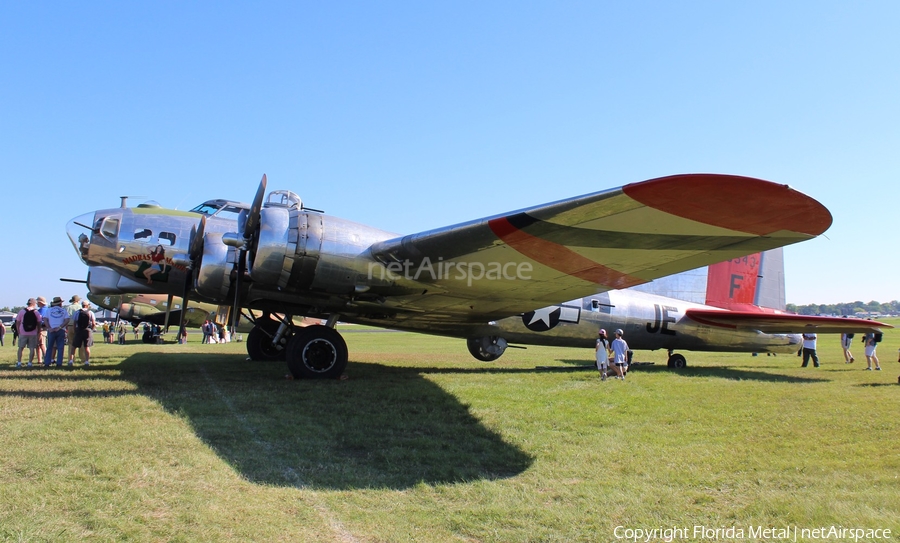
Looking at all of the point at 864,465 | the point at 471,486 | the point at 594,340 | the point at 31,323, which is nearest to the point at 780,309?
the point at 594,340

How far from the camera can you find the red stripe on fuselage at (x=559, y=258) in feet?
19.1

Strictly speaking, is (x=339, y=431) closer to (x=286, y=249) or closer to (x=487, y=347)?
(x=286, y=249)

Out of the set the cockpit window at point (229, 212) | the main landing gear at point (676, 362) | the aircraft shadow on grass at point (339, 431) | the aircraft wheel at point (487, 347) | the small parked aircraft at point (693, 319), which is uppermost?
the cockpit window at point (229, 212)

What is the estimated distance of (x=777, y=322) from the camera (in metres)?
12.9

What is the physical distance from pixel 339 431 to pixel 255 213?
389 cm

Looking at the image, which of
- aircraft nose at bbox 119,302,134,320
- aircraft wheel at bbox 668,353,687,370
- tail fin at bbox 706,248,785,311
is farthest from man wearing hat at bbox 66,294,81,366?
tail fin at bbox 706,248,785,311

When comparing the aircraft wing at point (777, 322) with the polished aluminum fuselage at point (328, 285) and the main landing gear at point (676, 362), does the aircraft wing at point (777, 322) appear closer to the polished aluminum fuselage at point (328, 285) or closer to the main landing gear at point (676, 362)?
the polished aluminum fuselage at point (328, 285)

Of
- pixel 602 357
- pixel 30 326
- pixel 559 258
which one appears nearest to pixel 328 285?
pixel 559 258

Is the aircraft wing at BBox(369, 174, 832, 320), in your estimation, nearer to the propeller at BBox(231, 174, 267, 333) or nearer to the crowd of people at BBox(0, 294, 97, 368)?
the propeller at BBox(231, 174, 267, 333)

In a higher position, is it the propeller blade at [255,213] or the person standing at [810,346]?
the propeller blade at [255,213]

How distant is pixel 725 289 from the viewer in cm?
1409

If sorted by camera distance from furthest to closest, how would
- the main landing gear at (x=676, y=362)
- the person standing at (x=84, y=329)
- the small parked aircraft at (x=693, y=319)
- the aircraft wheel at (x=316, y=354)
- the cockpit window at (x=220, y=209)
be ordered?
the main landing gear at (x=676, y=362), the small parked aircraft at (x=693, y=319), the person standing at (x=84, y=329), the cockpit window at (x=220, y=209), the aircraft wheel at (x=316, y=354)

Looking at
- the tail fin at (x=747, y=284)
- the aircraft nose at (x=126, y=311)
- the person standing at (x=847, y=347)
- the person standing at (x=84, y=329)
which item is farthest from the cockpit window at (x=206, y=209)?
the person standing at (x=847, y=347)

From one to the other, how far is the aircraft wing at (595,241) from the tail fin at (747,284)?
711 cm
